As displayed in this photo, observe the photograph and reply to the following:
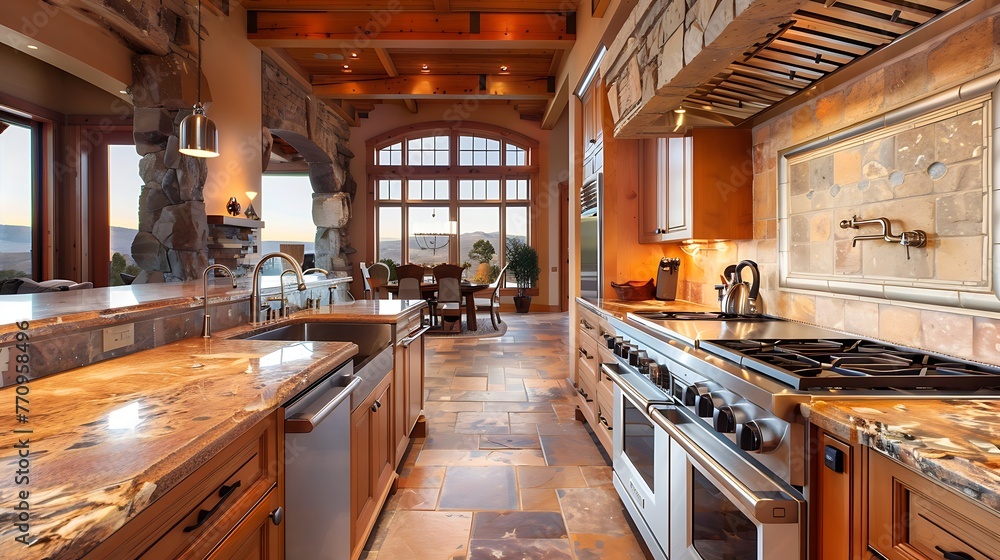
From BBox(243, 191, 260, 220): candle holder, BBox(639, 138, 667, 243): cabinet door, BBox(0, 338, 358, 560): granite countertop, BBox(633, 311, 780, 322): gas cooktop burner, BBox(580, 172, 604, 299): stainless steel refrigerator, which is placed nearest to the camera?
BBox(0, 338, 358, 560): granite countertop

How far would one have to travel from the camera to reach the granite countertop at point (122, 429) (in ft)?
1.95

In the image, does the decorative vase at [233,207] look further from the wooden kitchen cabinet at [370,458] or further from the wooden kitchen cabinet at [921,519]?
the wooden kitchen cabinet at [921,519]

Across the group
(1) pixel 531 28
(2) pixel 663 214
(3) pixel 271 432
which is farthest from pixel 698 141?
(1) pixel 531 28

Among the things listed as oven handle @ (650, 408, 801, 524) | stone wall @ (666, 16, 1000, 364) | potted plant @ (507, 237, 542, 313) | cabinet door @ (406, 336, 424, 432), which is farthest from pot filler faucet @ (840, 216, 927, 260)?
potted plant @ (507, 237, 542, 313)

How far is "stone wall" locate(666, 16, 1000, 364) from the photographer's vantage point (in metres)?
1.27

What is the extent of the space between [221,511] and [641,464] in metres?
1.52

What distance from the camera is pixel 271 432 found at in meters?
1.22

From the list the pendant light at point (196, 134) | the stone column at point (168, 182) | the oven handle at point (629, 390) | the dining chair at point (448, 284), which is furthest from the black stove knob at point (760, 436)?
the dining chair at point (448, 284)

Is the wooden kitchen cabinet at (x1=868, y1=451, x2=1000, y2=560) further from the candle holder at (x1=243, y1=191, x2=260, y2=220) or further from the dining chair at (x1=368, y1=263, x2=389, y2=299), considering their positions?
the dining chair at (x1=368, y1=263, x2=389, y2=299)

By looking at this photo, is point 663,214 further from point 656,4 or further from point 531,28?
point 531,28

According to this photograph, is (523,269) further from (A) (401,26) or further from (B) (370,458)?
(B) (370,458)

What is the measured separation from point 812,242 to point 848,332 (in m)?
0.40

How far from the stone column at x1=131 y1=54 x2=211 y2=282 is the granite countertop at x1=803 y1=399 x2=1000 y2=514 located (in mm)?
5207

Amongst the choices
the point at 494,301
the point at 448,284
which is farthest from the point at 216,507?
the point at 494,301
